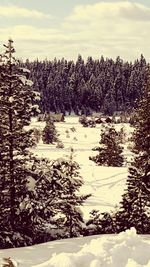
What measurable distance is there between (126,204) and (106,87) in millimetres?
120802

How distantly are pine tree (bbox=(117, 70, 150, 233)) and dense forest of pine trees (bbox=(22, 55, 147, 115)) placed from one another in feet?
356

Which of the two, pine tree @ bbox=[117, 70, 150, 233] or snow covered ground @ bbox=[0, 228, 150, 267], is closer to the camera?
snow covered ground @ bbox=[0, 228, 150, 267]

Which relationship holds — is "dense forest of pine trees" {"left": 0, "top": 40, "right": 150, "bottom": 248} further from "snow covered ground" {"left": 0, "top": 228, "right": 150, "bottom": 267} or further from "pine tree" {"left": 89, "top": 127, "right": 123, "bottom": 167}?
"pine tree" {"left": 89, "top": 127, "right": 123, "bottom": 167}

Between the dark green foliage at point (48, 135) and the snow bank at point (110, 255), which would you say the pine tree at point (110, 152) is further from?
the snow bank at point (110, 255)

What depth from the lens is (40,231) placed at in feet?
56.7

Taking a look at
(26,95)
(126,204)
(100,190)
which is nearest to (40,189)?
(26,95)

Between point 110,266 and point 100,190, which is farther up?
point 110,266

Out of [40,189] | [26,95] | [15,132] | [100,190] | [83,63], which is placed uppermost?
[83,63]

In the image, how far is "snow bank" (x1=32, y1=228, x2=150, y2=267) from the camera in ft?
30.0

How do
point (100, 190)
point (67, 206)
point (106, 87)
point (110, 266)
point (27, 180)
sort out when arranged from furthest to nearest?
point (106, 87) < point (100, 190) < point (67, 206) < point (27, 180) < point (110, 266)

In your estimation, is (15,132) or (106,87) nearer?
(15,132)

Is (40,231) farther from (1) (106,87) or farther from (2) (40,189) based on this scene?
(1) (106,87)

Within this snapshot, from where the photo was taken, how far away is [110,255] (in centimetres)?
965

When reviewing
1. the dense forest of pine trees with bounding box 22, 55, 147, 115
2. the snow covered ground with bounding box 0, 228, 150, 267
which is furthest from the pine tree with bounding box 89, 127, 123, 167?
the dense forest of pine trees with bounding box 22, 55, 147, 115
